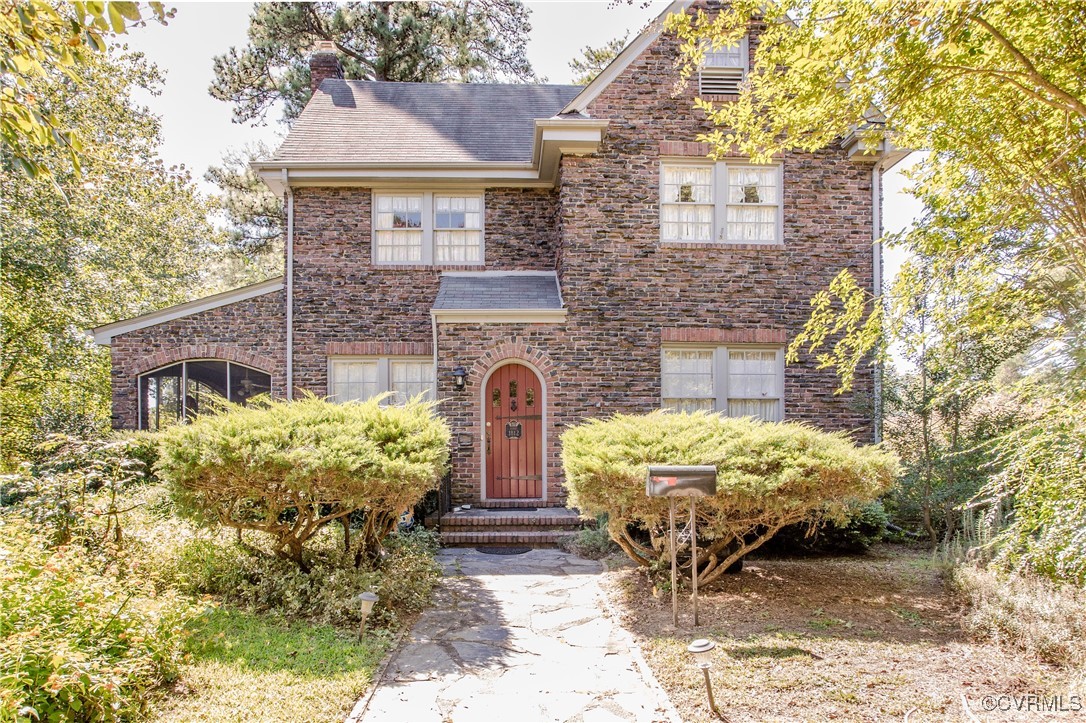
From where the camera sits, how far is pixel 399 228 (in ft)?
36.8

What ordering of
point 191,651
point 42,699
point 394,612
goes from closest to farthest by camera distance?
point 42,699
point 191,651
point 394,612

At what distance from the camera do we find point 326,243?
36.2 ft

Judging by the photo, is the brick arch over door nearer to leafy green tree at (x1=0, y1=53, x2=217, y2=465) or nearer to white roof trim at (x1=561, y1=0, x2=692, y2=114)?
leafy green tree at (x1=0, y1=53, x2=217, y2=465)

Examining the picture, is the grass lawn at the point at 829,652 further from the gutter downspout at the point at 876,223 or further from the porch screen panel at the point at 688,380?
the gutter downspout at the point at 876,223

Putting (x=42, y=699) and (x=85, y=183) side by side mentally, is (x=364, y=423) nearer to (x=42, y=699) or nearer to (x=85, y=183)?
(x=42, y=699)

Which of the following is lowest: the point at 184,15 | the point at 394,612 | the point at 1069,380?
the point at 394,612

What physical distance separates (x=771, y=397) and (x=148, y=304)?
1599 centimetres

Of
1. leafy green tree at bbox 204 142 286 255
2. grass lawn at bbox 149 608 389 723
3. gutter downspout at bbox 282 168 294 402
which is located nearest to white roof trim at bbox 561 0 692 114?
gutter downspout at bbox 282 168 294 402

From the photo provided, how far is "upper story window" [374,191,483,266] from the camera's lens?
11.2 metres

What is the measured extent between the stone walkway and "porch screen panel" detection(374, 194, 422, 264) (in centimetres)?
612

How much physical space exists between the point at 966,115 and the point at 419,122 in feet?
30.8

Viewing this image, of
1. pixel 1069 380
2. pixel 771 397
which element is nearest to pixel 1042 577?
pixel 1069 380

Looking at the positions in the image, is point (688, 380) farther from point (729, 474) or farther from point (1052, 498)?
point (1052, 498)

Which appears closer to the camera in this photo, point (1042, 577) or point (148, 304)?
point (1042, 577)
